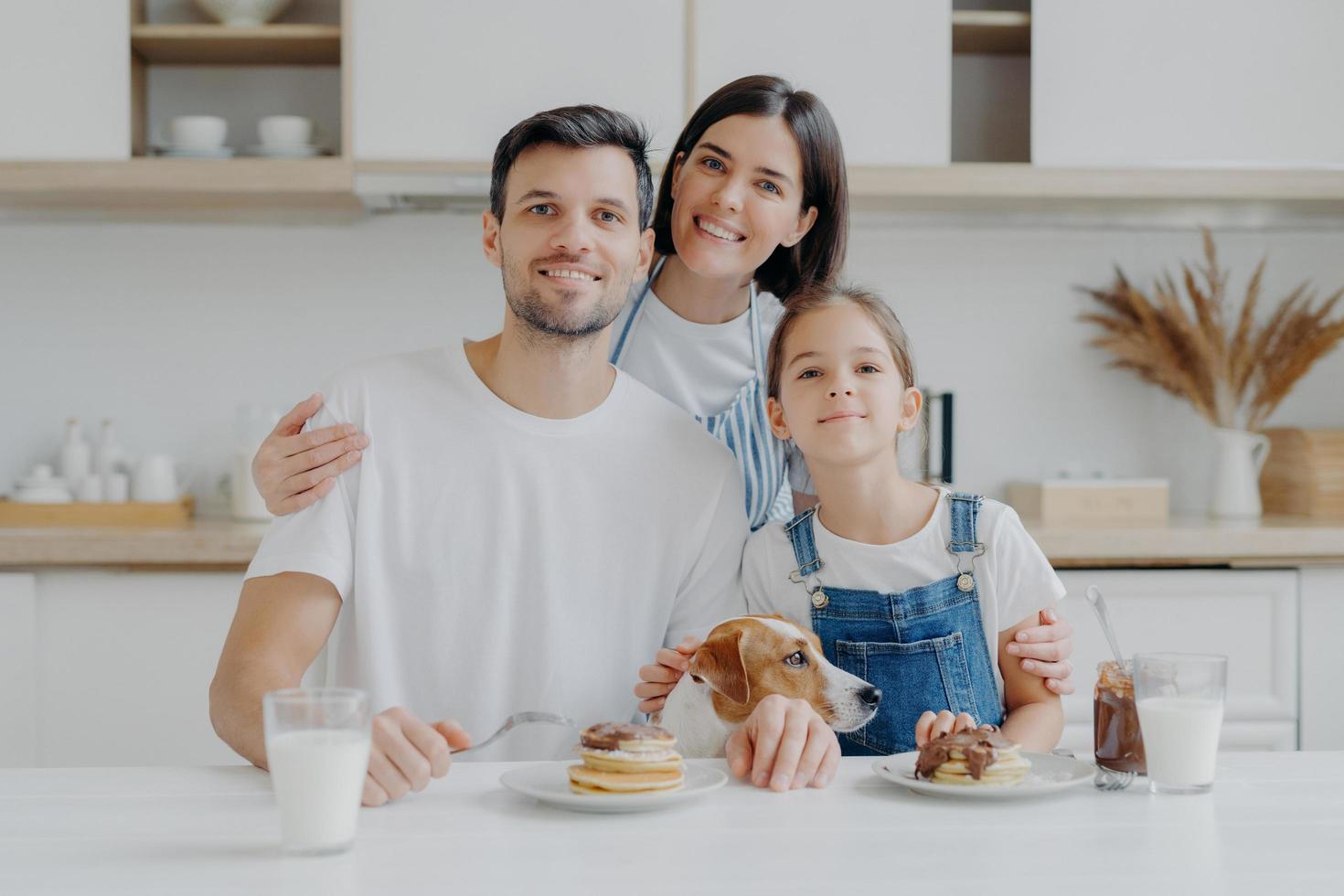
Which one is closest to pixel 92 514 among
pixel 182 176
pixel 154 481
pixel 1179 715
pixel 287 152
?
pixel 154 481

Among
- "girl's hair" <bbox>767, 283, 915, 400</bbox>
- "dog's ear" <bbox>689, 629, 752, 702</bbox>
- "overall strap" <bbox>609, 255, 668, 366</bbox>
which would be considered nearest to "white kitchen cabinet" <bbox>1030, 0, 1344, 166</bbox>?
"overall strap" <bbox>609, 255, 668, 366</bbox>

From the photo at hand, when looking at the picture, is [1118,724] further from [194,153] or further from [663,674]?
[194,153]

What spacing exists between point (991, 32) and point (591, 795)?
2366 mm

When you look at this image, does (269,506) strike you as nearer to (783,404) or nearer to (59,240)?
(783,404)

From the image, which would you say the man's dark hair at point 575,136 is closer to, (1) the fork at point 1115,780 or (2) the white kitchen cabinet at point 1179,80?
(1) the fork at point 1115,780

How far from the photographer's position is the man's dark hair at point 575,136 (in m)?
1.45

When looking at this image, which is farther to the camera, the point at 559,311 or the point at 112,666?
the point at 112,666

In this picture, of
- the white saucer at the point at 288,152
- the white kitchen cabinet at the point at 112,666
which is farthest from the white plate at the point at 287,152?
the white kitchen cabinet at the point at 112,666

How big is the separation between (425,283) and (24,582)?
1120mm

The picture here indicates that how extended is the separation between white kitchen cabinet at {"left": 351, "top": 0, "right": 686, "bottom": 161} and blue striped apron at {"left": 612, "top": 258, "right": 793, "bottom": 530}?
95 cm

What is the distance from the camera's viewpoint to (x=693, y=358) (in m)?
1.85

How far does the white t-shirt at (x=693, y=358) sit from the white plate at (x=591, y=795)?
34.6 inches

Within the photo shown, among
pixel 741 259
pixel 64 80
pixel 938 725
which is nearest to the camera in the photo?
pixel 938 725

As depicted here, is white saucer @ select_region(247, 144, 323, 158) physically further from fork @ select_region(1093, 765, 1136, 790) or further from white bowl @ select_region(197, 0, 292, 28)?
fork @ select_region(1093, 765, 1136, 790)
